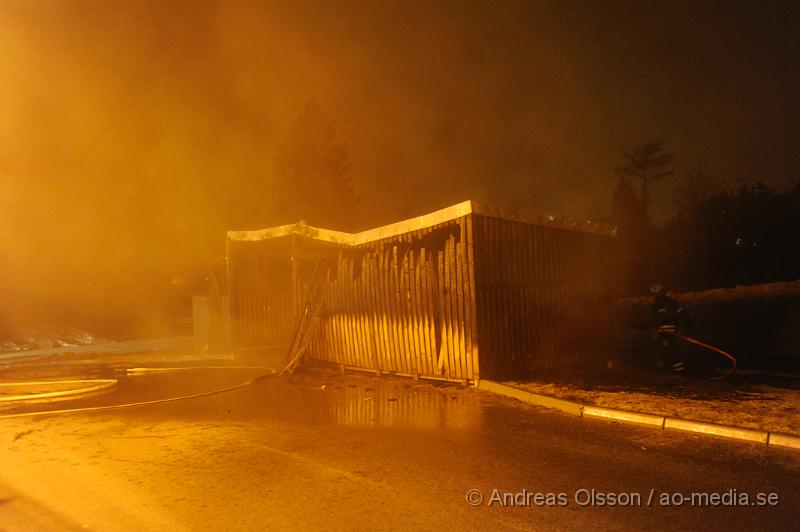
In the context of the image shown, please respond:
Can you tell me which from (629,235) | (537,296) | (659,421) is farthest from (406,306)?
(629,235)

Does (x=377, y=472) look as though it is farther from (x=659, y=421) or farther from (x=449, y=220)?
(x=449, y=220)

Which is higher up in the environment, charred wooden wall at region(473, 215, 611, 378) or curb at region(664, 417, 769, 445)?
charred wooden wall at region(473, 215, 611, 378)

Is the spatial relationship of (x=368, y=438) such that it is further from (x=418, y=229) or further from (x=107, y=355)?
(x=107, y=355)

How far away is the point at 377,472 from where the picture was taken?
623cm

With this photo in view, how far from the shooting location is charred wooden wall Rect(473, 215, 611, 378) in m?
11.0

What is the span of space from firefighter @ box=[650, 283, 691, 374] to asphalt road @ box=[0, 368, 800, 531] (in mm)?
4000

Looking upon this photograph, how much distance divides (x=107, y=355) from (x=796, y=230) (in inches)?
1114

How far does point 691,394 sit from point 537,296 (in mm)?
3386

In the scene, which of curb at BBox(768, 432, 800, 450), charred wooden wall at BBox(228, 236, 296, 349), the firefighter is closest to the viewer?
curb at BBox(768, 432, 800, 450)

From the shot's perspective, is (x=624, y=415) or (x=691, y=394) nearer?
(x=624, y=415)

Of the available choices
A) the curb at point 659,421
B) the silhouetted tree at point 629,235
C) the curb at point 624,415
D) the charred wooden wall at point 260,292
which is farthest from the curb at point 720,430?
the silhouetted tree at point 629,235

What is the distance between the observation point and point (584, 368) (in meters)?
12.4

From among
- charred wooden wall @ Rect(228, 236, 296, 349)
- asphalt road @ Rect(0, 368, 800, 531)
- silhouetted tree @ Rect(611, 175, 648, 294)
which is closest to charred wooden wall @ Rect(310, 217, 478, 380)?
asphalt road @ Rect(0, 368, 800, 531)

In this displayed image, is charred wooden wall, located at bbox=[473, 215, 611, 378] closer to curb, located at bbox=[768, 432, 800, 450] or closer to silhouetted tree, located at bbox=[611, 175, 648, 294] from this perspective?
curb, located at bbox=[768, 432, 800, 450]
